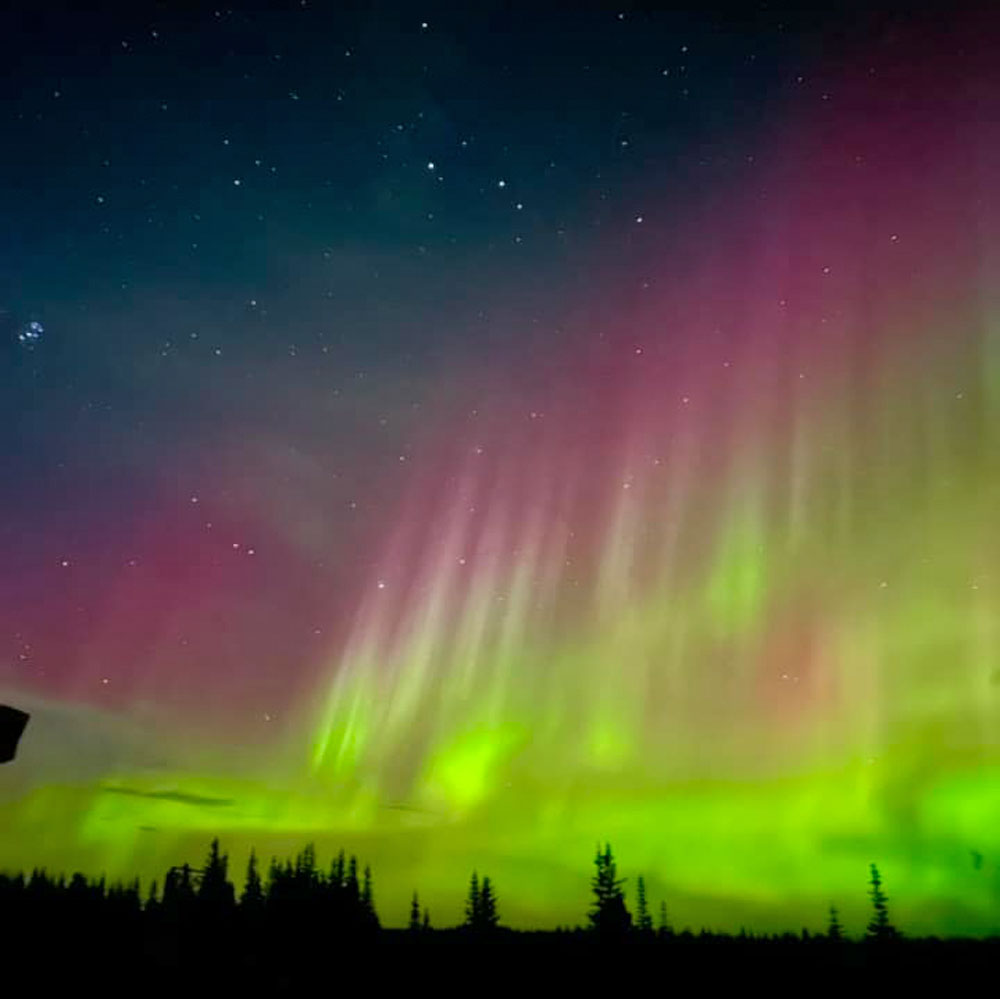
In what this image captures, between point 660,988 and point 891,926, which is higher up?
point 891,926

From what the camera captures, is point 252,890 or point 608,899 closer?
point 608,899

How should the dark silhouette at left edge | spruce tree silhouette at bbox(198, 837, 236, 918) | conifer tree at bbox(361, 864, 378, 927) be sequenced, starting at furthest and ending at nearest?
conifer tree at bbox(361, 864, 378, 927) < spruce tree silhouette at bbox(198, 837, 236, 918) < the dark silhouette at left edge

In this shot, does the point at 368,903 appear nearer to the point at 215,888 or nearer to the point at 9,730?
the point at 215,888

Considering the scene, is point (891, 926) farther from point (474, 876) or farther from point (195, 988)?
point (195, 988)

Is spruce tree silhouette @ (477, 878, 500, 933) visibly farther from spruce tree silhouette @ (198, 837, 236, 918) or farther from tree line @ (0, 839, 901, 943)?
spruce tree silhouette @ (198, 837, 236, 918)

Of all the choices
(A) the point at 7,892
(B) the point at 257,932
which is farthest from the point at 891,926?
(A) the point at 7,892

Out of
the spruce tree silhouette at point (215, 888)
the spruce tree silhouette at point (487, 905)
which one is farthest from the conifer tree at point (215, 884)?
the spruce tree silhouette at point (487, 905)

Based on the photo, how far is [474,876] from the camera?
3501 inches

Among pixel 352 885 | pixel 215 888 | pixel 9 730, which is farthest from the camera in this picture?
pixel 352 885

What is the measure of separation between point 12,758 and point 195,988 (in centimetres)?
1899

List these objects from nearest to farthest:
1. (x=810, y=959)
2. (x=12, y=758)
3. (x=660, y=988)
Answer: (x=12, y=758), (x=660, y=988), (x=810, y=959)

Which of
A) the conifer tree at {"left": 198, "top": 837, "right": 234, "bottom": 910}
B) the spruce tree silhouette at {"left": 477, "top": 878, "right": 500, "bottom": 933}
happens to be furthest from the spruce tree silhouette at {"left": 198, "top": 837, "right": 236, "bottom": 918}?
the spruce tree silhouette at {"left": 477, "top": 878, "right": 500, "bottom": 933}

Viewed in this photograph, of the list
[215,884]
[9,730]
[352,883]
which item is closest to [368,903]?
[352,883]

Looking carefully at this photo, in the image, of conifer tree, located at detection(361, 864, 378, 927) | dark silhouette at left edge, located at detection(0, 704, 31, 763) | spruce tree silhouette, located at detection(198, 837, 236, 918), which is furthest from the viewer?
conifer tree, located at detection(361, 864, 378, 927)
